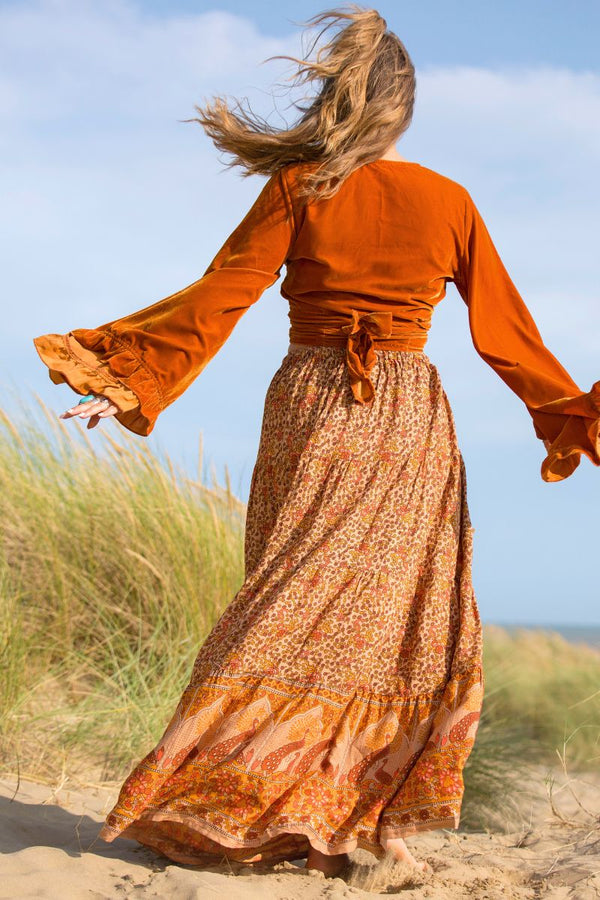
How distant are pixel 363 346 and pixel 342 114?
0.67 metres

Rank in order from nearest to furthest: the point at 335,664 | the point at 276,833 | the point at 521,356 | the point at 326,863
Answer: the point at 276,833 → the point at 335,664 → the point at 326,863 → the point at 521,356

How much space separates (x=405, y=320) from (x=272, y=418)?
17.9 inches

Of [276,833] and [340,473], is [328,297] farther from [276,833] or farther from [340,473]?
[276,833]

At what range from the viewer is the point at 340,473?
8.22 ft

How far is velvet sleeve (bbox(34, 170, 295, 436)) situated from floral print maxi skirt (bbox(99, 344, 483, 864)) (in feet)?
0.93

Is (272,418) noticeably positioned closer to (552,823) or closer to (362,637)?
(362,637)

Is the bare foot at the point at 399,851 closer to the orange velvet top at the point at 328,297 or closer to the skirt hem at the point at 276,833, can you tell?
the skirt hem at the point at 276,833

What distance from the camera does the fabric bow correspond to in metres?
2.55

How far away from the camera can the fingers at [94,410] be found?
246 cm

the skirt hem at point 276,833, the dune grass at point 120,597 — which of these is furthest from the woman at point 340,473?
the dune grass at point 120,597

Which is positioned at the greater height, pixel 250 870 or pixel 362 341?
pixel 362 341

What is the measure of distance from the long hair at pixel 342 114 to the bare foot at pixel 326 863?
173 centimetres

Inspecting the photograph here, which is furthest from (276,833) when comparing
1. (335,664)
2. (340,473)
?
(340,473)

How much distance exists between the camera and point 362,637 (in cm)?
240
